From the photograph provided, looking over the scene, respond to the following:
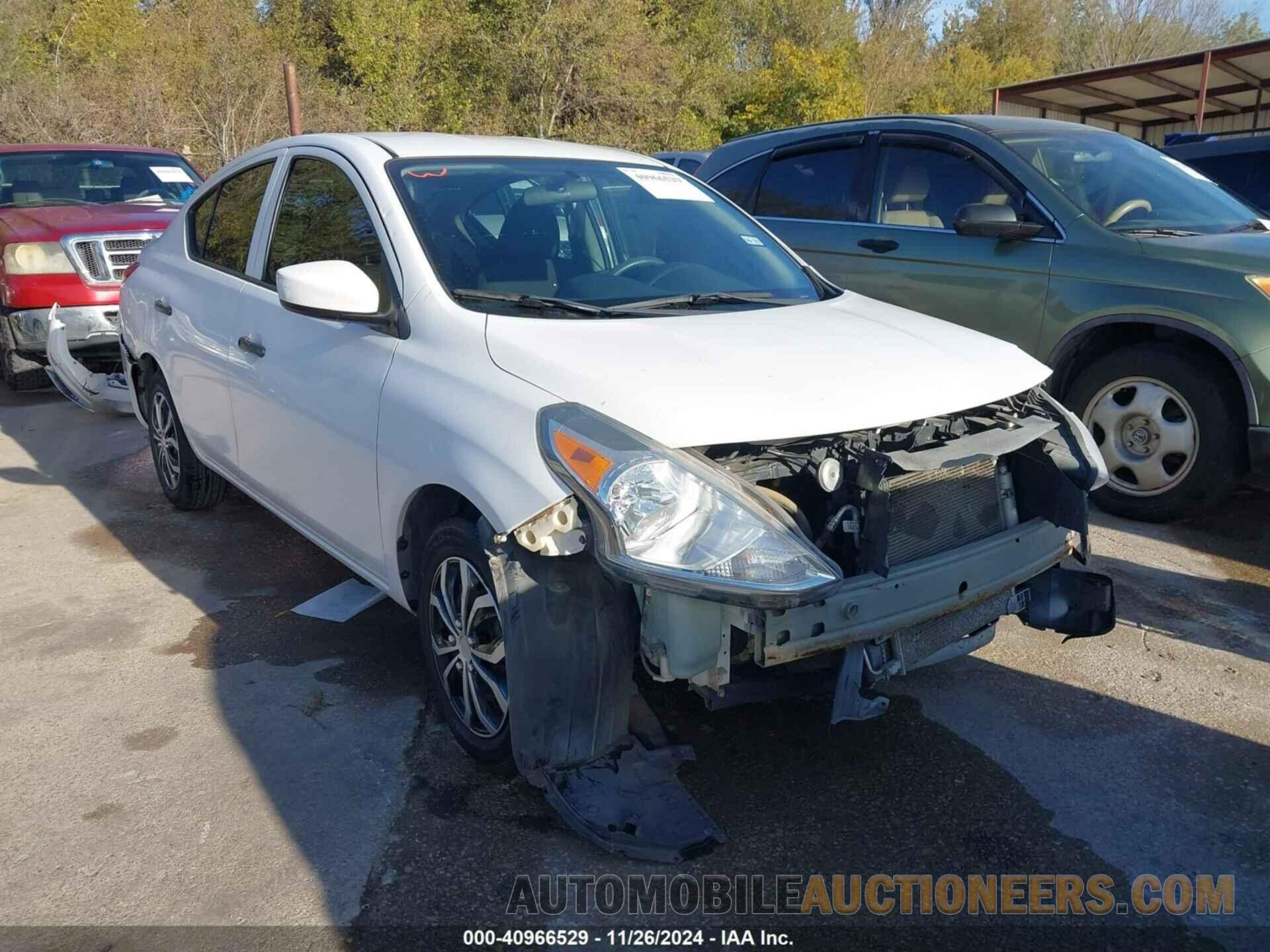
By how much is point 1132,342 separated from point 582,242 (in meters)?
3.09

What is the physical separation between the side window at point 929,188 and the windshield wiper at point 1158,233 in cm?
56

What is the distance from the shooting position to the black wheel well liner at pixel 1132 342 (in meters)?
4.77

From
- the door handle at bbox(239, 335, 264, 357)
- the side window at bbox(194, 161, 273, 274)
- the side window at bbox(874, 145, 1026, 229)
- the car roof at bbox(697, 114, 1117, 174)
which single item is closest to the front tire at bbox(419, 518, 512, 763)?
Answer: the door handle at bbox(239, 335, 264, 357)

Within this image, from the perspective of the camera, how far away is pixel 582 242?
369 cm

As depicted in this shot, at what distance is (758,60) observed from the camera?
120 feet

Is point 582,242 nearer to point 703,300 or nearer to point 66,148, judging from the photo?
point 703,300

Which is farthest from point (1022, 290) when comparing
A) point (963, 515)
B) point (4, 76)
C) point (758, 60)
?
point (758, 60)

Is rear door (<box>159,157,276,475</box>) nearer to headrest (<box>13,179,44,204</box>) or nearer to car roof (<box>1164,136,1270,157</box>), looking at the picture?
headrest (<box>13,179,44,204</box>)

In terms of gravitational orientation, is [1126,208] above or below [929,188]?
below

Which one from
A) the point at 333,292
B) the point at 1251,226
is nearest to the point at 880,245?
the point at 1251,226

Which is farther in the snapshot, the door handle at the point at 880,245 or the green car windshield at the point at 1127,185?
the door handle at the point at 880,245

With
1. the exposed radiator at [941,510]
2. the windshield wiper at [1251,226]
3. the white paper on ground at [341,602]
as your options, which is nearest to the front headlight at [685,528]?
the exposed radiator at [941,510]

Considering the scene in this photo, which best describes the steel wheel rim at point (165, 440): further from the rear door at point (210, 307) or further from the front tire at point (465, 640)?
the front tire at point (465, 640)

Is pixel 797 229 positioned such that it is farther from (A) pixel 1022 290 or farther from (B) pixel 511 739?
(B) pixel 511 739
